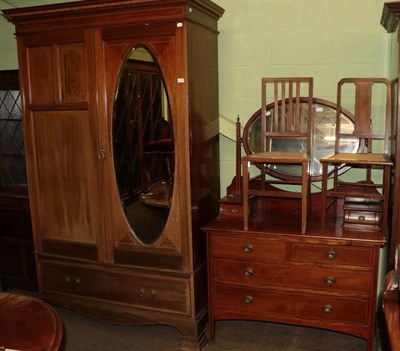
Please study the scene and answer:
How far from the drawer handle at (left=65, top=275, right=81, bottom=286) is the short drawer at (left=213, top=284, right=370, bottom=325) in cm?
91

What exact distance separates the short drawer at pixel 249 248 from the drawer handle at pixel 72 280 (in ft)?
3.07

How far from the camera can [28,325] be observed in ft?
5.04

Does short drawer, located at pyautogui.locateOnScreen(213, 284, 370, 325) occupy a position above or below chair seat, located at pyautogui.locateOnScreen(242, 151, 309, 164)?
below

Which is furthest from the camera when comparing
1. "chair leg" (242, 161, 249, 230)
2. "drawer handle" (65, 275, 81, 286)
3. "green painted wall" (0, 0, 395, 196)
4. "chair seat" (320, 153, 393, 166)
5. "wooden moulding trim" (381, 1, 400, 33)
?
"drawer handle" (65, 275, 81, 286)

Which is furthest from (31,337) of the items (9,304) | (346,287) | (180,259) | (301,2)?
(301,2)

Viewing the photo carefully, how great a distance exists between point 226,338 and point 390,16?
6.88ft

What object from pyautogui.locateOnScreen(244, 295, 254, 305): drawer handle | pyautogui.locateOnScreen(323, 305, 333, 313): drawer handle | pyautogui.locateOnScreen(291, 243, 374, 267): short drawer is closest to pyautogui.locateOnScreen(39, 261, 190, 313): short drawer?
pyautogui.locateOnScreen(244, 295, 254, 305): drawer handle

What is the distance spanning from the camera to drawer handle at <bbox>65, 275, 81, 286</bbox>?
3049 millimetres

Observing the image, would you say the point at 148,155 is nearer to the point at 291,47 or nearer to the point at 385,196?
the point at 291,47

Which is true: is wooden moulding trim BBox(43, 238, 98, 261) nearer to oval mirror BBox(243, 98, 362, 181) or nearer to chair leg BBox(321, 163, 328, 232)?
oval mirror BBox(243, 98, 362, 181)

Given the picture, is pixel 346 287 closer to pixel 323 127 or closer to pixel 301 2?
pixel 323 127

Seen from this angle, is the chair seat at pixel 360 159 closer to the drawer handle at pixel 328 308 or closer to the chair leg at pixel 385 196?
the chair leg at pixel 385 196

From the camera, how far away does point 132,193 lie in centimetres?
283

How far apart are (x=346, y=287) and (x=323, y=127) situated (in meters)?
1.02
